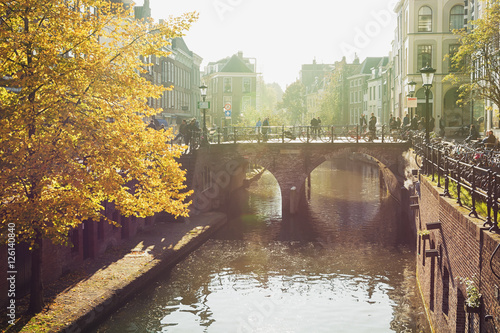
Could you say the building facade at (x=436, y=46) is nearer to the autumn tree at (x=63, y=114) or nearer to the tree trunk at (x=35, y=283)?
the autumn tree at (x=63, y=114)

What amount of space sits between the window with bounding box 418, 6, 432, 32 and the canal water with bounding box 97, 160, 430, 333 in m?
18.2

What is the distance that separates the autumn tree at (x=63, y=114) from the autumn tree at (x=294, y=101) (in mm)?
80993

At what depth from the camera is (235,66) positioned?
75625 mm

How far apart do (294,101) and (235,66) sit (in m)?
21.0

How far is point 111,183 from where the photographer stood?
12.7m

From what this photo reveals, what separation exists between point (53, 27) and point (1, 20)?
3.51 ft

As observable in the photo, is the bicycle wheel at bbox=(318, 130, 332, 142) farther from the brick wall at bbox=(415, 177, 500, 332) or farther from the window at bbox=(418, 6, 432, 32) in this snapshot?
the brick wall at bbox=(415, 177, 500, 332)

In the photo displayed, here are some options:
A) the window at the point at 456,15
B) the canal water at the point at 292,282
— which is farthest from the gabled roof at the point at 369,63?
the canal water at the point at 292,282

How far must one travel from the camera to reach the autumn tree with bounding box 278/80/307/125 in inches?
3698

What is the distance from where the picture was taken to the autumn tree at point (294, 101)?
93.9 meters

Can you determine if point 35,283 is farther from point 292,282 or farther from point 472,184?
point 472,184

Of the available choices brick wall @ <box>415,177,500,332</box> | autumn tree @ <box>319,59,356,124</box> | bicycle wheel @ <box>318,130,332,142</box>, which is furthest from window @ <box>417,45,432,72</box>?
brick wall @ <box>415,177,500,332</box>

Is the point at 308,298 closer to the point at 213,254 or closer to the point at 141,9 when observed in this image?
the point at 213,254

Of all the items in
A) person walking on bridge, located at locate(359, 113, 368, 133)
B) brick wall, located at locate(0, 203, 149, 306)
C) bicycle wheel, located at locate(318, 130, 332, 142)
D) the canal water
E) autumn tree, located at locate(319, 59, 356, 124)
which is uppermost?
autumn tree, located at locate(319, 59, 356, 124)
